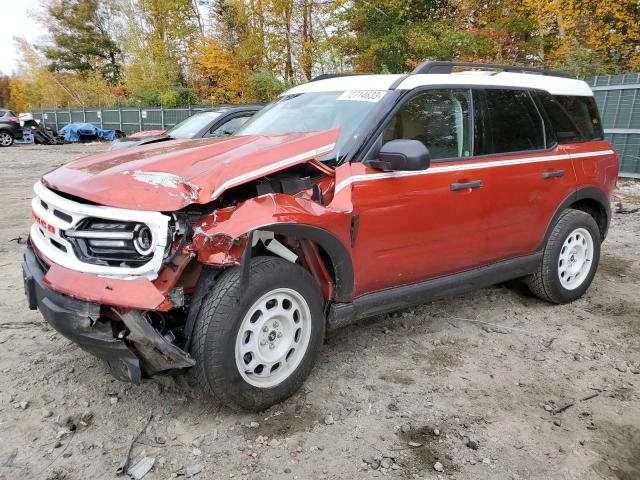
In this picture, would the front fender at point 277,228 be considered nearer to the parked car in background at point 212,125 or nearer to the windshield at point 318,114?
the windshield at point 318,114

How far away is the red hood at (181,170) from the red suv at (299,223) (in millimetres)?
12

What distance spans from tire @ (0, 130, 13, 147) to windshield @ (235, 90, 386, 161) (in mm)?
22565

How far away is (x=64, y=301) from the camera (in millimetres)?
2414

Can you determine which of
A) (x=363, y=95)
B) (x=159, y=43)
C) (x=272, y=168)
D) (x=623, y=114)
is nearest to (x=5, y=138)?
(x=159, y=43)

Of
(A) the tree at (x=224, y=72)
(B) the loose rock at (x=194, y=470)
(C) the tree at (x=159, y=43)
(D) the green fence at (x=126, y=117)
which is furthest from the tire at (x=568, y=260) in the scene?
(C) the tree at (x=159, y=43)

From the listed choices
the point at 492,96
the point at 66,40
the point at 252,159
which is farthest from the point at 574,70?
the point at 66,40

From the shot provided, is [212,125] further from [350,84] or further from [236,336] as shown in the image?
[236,336]

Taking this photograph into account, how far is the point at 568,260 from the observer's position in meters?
4.45

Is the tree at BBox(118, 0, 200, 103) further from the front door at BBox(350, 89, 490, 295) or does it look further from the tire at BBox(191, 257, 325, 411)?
the tire at BBox(191, 257, 325, 411)

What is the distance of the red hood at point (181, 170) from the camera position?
2.37 meters

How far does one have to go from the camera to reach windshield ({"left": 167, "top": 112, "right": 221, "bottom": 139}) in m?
8.76

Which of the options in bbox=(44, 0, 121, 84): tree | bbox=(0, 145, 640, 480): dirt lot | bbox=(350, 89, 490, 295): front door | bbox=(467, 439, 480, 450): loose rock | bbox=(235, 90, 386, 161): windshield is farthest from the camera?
bbox=(44, 0, 121, 84): tree

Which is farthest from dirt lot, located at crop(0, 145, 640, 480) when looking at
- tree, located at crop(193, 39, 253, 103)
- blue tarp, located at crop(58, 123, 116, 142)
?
tree, located at crop(193, 39, 253, 103)

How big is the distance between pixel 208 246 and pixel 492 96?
257 centimetres
